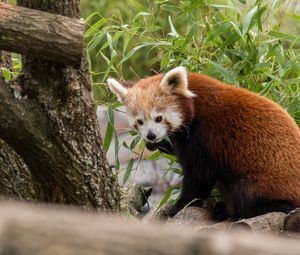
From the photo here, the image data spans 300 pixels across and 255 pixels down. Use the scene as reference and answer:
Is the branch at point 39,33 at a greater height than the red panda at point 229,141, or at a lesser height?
greater

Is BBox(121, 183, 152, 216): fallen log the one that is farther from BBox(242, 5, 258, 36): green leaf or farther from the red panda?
BBox(242, 5, 258, 36): green leaf

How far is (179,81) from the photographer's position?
420cm

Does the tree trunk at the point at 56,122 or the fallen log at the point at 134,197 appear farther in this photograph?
the fallen log at the point at 134,197

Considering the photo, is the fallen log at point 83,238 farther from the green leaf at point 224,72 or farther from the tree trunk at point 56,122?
the green leaf at point 224,72

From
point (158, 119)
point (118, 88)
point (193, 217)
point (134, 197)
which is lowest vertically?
point (134, 197)

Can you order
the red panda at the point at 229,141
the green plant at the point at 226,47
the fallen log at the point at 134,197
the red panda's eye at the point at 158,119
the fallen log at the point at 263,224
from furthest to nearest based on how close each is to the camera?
the green plant at the point at 226,47 → the fallen log at the point at 134,197 → the red panda's eye at the point at 158,119 → the red panda at the point at 229,141 → the fallen log at the point at 263,224

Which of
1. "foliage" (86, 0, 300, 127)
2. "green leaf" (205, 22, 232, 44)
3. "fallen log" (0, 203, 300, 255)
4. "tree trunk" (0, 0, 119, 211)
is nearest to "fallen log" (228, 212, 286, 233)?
"tree trunk" (0, 0, 119, 211)

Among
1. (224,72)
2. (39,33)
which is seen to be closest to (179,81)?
(224,72)

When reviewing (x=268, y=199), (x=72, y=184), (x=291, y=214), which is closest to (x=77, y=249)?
(x=72, y=184)

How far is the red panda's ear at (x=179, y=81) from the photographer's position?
4.20 meters

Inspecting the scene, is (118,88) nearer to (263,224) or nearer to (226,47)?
(226,47)

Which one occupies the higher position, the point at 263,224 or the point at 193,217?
the point at 263,224

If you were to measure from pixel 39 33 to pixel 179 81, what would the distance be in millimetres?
1442

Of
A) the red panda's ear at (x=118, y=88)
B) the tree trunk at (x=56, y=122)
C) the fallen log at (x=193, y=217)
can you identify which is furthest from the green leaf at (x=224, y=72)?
the tree trunk at (x=56, y=122)
